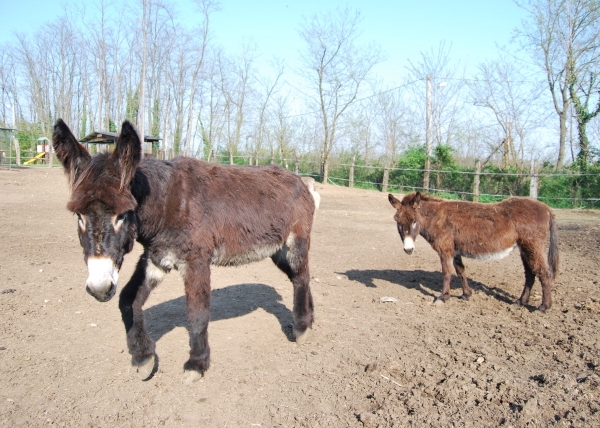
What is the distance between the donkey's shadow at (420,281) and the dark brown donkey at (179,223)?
2.66 meters

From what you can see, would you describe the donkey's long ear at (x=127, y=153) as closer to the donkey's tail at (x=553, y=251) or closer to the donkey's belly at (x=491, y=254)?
the donkey's belly at (x=491, y=254)

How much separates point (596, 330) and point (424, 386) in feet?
8.03

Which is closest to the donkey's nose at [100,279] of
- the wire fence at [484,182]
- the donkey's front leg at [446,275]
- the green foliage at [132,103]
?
the donkey's front leg at [446,275]

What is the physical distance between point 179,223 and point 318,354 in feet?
6.11

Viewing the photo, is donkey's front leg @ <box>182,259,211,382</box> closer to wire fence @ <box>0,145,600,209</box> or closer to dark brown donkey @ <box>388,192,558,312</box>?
dark brown donkey @ <box>388,192,558,312</box>

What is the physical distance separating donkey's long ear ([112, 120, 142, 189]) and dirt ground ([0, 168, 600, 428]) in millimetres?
1733

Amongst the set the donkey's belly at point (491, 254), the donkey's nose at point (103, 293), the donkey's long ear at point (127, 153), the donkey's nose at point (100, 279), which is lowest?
the donkey's belly at point (491, 254)

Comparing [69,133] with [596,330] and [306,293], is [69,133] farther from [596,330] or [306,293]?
[596,330]

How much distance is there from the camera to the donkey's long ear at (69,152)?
321cm

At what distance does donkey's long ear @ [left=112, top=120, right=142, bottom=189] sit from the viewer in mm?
3152

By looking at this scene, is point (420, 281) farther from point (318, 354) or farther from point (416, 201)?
point (318, 354)

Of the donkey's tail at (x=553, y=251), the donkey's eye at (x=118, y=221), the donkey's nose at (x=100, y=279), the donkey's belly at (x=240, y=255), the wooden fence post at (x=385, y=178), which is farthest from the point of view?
the wooden fence post at (x=385, y=178)

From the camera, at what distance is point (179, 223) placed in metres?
3.77

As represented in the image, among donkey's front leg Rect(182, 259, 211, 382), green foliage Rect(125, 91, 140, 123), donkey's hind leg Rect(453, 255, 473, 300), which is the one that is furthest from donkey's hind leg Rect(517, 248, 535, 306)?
green foliage Rect(125, 91, 140, 123)
